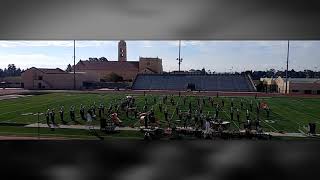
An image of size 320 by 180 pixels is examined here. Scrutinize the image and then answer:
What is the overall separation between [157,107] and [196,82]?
34.6 inches

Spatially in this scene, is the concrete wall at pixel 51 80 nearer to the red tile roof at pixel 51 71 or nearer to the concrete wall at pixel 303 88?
the red tile roof at pixel 51 71

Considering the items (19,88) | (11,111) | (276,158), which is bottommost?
(276,158)

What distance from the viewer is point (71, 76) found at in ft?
21.7

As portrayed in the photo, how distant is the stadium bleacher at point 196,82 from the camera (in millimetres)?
6566

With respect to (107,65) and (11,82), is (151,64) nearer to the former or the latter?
(107,65)

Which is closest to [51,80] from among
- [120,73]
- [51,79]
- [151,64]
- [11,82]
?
[51,79]

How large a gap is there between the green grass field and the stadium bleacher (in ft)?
0.64

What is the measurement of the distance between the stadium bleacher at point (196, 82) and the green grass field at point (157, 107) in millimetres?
195

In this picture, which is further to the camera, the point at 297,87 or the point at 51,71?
the point at 51,71

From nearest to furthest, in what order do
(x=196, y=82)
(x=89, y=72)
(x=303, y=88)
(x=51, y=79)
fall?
(x=303, y=88), (x=89, y=72), (x=196, y=82), (x=51, y=79)

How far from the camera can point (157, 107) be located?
6754 mm
